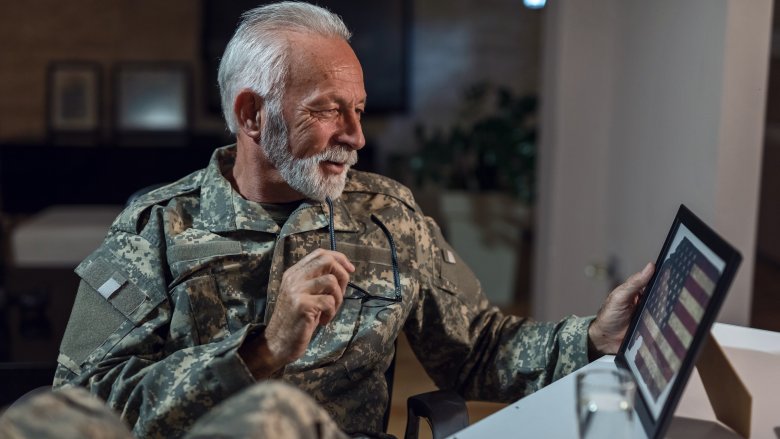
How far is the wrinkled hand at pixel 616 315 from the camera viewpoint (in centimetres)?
163

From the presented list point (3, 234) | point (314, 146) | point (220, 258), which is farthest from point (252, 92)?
point (3, 234)

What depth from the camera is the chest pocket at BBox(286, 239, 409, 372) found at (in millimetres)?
1800

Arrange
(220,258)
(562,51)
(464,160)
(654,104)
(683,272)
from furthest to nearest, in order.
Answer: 1. (464,160)
2. (562,51)
3. (654,104)
4. (220,258)
5. (683,272)

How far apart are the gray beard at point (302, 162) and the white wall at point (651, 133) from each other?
796 mm

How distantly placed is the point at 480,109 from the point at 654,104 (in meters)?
3.28

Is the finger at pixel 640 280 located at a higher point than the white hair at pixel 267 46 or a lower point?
lower

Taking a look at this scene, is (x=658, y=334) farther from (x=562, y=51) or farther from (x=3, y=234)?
(x=3, y=234)

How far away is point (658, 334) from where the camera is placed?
1390 mm

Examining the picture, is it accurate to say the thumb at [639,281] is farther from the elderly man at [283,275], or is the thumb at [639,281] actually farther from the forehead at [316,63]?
the forehead at [316,63]

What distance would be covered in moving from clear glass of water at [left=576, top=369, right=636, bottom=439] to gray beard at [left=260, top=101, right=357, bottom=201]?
0.74 metres

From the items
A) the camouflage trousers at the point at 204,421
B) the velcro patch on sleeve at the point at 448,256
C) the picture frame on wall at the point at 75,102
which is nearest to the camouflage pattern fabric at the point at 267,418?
the camouflage trousers at the point at 204,421

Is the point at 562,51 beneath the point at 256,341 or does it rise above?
above

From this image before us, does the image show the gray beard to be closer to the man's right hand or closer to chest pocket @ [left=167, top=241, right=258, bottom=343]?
chest pocket @ [left=167, top=241, right=258, bottom=343]

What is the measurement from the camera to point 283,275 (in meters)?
1.66
